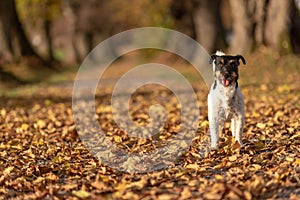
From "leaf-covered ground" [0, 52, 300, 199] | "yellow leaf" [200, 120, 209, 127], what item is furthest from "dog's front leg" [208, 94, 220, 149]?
"yellow leaf" [200, 120, 209, 127]

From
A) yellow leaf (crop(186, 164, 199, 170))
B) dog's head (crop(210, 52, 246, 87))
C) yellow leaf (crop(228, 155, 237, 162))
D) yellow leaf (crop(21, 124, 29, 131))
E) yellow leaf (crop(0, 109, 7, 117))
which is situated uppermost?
yellow leaf (crop(0, 109, 7, 117))

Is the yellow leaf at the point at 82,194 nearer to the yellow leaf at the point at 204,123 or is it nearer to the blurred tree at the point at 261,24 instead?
the yellow leaf at the point at 204,123

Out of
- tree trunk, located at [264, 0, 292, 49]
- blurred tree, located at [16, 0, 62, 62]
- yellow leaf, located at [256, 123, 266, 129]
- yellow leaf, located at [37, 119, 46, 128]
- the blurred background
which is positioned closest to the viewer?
yellow leaf, located at [256, 123, 266, 129]

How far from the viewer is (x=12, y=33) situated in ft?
97.1

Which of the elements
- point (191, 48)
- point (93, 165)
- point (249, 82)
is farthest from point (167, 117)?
point (191, 48)

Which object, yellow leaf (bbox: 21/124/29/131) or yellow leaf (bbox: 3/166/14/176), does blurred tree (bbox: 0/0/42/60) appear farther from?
yellow leaf (bbox: 3/166/14/176)

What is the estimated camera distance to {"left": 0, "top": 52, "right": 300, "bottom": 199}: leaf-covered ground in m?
5.68

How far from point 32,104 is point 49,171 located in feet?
31.2

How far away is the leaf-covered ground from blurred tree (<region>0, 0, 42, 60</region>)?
15.1 m

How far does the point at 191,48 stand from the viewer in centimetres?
3519

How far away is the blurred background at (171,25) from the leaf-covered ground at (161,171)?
29.7 feet

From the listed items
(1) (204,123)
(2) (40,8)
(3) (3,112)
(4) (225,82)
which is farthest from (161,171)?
Answer: (2) (40,8)

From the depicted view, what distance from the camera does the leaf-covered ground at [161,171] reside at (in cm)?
568

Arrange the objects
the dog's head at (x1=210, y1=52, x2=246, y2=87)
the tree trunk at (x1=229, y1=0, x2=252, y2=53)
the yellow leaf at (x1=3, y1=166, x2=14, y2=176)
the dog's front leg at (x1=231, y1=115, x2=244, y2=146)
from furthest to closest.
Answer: the tree trunk at (x1=229, y1=0, x2=252, y2=53) → the dog's front leg at (x1=231, y1=115, x2=244, y2=146) → the dog's head at (x1=210, y1=52, x2=246, y2=87) → the yellow leaf at (x1=3, y1=166, x2=14, y2=176)
